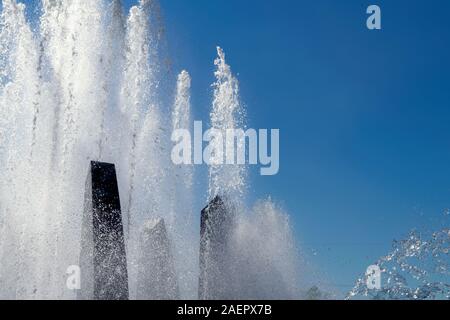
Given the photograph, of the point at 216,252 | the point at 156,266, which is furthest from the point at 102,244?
the point at 216,252

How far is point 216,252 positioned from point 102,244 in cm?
625

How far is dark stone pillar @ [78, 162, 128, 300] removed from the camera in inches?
735

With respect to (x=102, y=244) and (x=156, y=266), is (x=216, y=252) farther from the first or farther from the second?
(x=102, y=244)

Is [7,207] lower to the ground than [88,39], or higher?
lower

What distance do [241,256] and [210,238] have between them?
1.42 meters

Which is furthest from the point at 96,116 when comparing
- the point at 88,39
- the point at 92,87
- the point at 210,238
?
the point at 210,238

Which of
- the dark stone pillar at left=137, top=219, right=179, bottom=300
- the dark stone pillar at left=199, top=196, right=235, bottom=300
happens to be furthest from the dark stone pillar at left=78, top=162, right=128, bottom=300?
the dark stone pillar at left=199, top=196, right=235, bottom=300

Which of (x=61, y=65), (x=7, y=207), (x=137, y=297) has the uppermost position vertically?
(x=61, y=65)

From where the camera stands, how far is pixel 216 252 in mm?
24078

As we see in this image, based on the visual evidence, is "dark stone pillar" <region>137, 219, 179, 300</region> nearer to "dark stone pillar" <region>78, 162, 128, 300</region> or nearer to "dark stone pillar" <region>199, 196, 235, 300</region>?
"dark stone pillar" <region>199, 196, 235, 300</region>

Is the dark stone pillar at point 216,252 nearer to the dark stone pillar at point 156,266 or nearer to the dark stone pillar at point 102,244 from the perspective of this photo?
the dark stone pillar at point 156,266

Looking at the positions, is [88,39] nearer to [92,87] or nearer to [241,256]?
[92,87]
